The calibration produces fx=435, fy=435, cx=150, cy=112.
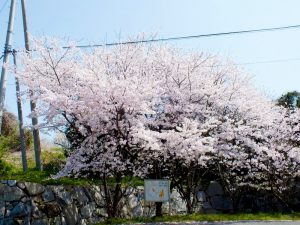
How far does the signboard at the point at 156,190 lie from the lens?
38.2ft

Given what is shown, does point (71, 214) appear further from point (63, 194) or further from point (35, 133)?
point (35, 133)

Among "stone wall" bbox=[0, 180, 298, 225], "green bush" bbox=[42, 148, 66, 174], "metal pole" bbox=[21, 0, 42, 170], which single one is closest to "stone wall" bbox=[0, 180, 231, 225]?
"stone wall" bbox=[0, 180, 298, 225]

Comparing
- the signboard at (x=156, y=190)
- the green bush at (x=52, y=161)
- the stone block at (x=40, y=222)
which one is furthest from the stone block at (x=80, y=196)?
the green bush at (x=52, y=161)

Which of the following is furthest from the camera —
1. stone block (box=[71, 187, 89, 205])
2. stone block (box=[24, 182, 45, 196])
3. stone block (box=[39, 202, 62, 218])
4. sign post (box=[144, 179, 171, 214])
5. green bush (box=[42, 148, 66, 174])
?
green bush (box=[42, 148, 66, 174])

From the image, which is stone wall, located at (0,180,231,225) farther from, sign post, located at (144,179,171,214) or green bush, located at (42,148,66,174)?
green bush, located at (42,148,66,174)

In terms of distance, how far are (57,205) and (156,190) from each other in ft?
9.97

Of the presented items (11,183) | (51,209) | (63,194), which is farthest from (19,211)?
(63,194)

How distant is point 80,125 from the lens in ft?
39.5

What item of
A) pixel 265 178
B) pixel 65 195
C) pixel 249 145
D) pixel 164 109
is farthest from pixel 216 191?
pixel 65 195

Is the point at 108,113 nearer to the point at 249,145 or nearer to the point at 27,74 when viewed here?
the point at 27,74

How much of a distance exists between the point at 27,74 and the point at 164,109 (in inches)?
166

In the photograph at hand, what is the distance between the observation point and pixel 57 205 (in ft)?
41.3

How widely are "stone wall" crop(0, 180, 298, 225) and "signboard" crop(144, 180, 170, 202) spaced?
105 inches

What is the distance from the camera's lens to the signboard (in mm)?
11641
